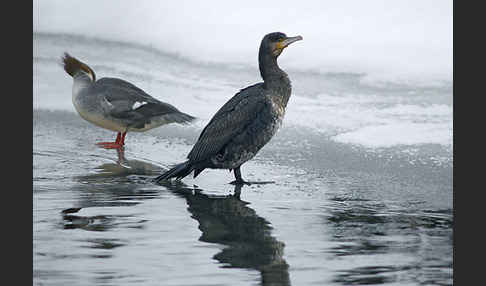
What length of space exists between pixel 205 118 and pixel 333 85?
177 centimetres

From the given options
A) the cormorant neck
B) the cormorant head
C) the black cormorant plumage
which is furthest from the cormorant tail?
the cormorant head

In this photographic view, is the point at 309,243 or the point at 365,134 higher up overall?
the point at 365,134

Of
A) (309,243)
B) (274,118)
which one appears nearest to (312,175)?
(274,118)

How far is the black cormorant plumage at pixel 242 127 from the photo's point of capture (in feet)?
21.2

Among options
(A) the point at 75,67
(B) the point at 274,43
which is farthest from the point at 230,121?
(A) the point at 75,67

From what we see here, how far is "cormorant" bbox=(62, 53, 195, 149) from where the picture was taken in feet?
27.5

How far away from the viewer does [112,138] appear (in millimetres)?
9047

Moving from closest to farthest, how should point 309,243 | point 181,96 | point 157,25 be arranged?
point 309,243, point 181,96, point 157,25

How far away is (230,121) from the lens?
6.48m

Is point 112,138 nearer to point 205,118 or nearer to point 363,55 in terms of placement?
point 205,118

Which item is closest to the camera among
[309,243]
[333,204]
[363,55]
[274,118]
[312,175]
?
[309,243]

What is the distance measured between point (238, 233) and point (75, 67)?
4.96m

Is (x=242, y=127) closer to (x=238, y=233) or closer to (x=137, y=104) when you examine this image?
(x=238, y=233)

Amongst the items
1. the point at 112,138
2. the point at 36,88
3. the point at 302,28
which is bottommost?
the point at 112,138
